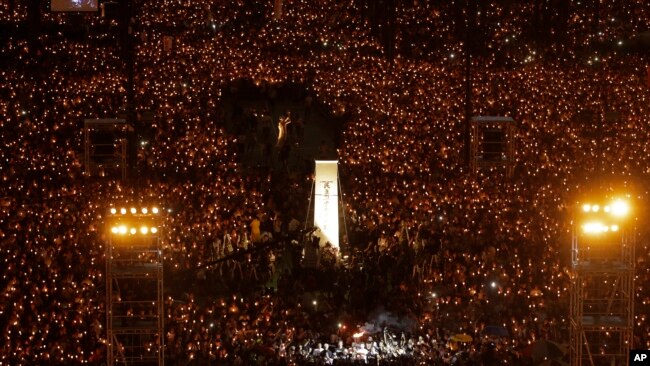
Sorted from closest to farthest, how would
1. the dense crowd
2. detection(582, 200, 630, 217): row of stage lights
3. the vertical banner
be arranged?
detection(582, 200, 630, 217): row of stage lights, the dense crowd, the vertical banner

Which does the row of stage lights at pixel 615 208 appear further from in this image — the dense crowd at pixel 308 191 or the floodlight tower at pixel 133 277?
the floodlight tower at pixel 133 277

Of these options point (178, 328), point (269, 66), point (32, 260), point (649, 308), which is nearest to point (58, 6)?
point (269, 66)

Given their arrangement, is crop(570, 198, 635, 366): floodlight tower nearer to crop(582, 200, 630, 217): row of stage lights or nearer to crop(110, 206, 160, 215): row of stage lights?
crop(582, 200, 630, 217): row of stage lights

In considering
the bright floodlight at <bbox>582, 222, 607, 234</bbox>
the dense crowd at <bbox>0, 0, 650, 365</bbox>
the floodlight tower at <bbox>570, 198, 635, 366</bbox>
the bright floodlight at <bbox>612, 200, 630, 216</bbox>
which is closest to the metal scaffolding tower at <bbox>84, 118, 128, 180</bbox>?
the dense crowd at <bbox>0, 0, 650, 365</bbox>

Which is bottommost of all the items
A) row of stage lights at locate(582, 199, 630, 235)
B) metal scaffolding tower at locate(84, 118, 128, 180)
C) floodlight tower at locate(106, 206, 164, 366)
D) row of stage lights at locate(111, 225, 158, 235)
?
floodlight tower at locate(106, 206, 164, 366)

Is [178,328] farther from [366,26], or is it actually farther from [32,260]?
[366,26]

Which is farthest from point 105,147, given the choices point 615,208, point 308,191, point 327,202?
point 615,208

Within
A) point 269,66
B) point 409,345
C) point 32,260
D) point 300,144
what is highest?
point 269,66
